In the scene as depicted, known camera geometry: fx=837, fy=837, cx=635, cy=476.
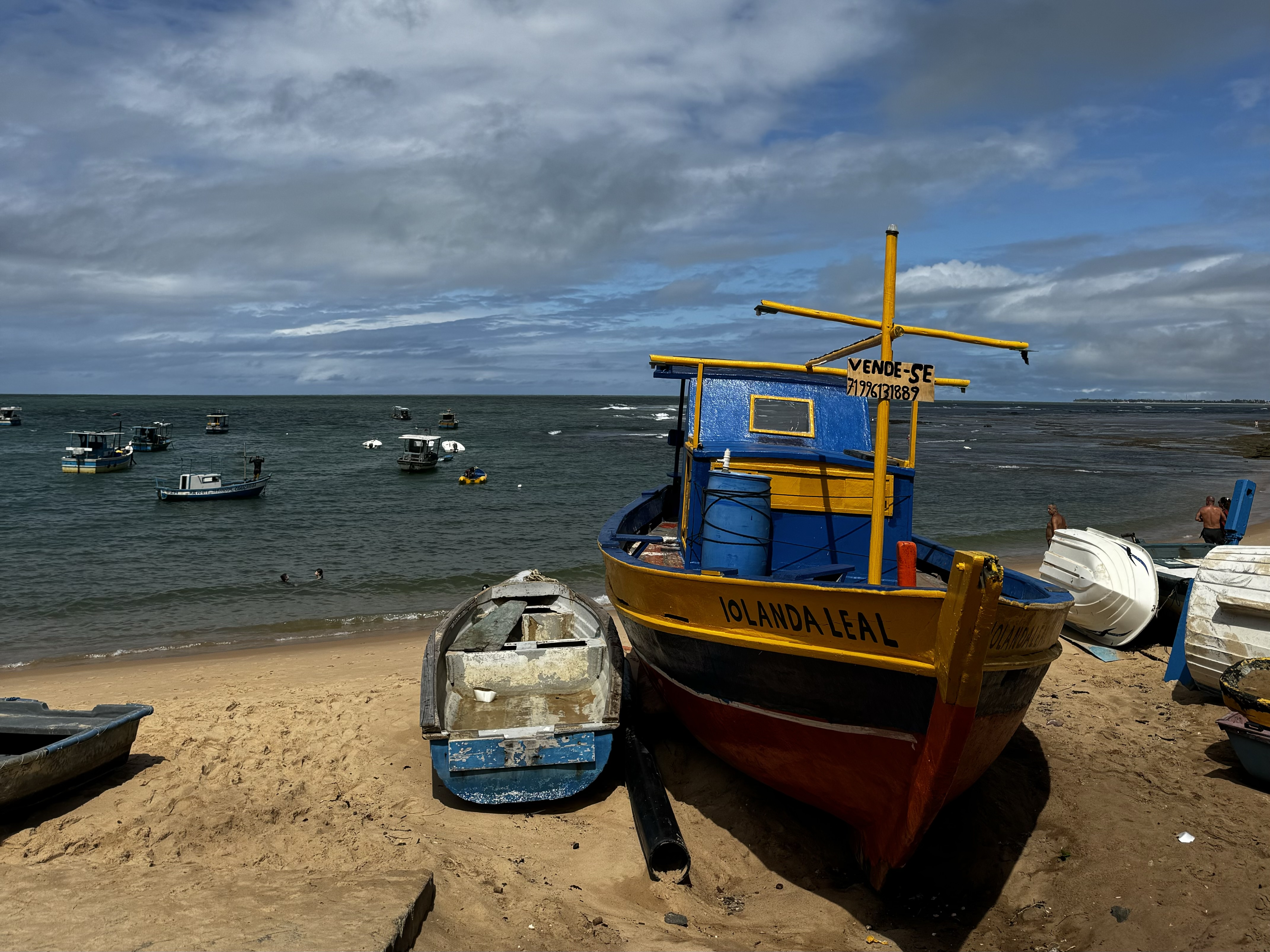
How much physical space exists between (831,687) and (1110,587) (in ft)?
24.9

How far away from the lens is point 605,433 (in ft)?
276

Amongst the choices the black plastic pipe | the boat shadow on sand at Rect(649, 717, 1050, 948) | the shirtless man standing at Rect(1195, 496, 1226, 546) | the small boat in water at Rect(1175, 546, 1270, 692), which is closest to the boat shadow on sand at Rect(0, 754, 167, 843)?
the black plastic pipe

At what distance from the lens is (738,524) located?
23.6 ft

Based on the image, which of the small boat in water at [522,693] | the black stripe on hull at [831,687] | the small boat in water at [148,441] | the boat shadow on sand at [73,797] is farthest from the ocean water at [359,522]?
the black stripe on hull at [831,687]

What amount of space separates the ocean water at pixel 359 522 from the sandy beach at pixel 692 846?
812 cm

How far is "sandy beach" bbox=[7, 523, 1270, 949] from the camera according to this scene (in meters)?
5.70

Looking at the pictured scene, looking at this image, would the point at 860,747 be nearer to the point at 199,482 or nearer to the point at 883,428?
the point at 883,428

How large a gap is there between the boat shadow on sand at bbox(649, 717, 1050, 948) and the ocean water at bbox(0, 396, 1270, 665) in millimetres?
9873

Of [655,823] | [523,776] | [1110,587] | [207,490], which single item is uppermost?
[1110,587]

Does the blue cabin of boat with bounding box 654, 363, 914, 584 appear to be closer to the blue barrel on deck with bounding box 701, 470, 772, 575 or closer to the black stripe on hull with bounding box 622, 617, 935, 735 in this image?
the blue barrel on deck with bounding box 701, 470, 772, 575

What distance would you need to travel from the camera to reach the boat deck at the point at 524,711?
8.16 m

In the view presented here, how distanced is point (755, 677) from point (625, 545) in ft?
12.9

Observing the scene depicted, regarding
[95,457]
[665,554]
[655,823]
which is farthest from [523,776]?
[95,457]

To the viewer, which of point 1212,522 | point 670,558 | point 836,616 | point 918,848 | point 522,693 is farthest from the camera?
point 1212,522
